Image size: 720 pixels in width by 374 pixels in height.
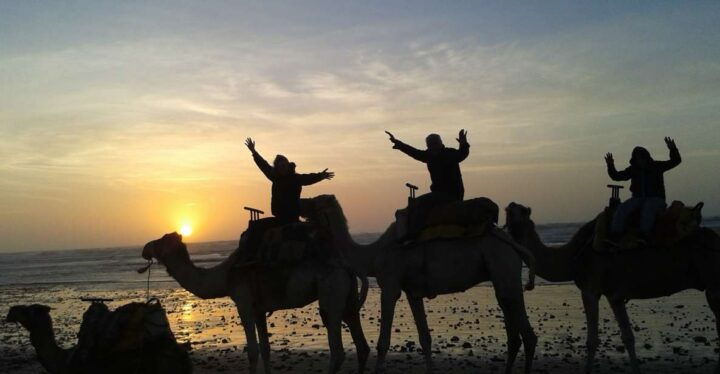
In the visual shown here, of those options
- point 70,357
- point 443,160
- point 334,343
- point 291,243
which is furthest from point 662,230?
point 70,357

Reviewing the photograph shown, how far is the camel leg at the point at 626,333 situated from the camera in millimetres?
10070

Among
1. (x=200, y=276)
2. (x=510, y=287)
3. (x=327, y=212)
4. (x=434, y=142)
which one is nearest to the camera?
(x=510, y=287)

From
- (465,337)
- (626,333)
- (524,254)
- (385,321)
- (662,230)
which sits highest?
(662,230)

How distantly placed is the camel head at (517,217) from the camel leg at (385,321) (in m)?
2.33

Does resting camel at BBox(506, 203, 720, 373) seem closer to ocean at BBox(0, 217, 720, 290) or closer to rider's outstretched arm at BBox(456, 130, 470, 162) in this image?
rider's outstretched arm at BBox(456, 130, 470, 162)

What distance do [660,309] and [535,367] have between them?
715 centimetres

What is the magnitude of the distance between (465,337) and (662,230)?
5129 millimetres

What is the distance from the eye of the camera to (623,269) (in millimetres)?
10672

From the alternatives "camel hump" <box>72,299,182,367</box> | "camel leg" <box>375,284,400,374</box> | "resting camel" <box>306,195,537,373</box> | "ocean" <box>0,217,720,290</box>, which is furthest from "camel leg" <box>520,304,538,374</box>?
"ocean" <box>0,217,720,290</box>

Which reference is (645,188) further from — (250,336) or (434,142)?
(250,336)

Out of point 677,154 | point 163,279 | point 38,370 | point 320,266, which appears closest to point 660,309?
point 677,154

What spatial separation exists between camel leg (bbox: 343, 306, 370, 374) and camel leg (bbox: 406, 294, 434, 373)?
86 cm

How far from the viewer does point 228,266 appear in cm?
1066

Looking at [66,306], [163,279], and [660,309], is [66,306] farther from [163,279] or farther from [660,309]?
[660,309]
